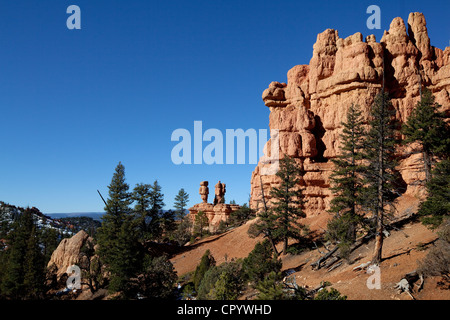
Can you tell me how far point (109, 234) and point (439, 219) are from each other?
35.4 m

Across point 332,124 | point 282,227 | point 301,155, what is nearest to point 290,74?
point 332,124

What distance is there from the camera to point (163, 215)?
48406mm

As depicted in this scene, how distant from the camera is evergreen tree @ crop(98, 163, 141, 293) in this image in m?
23.4

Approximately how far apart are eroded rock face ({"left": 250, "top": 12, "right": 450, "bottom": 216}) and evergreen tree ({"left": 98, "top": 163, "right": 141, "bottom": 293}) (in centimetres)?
1617

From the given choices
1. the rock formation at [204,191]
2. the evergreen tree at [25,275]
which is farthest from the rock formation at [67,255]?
the rock formation at [204,191]

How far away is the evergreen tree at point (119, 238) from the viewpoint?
76.8 feet

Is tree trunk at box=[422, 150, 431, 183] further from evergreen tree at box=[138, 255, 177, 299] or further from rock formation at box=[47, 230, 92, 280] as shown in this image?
rock formation at box=[47, 230, 92, 280]

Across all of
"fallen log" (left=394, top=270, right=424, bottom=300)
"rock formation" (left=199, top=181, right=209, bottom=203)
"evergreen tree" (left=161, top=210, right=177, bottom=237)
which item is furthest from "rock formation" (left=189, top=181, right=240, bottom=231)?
"fallen log" (left=394, top=270, right=424, bottom=300)

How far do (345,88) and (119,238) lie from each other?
34.3 m

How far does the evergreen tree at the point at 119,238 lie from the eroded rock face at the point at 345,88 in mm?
16175

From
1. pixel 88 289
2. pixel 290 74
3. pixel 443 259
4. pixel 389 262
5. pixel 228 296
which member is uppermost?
pixel 290 74

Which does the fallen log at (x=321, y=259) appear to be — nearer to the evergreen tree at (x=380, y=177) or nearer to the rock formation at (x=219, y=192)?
the evergreen tree at (x=380, y=177)

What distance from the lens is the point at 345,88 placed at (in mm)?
37062
